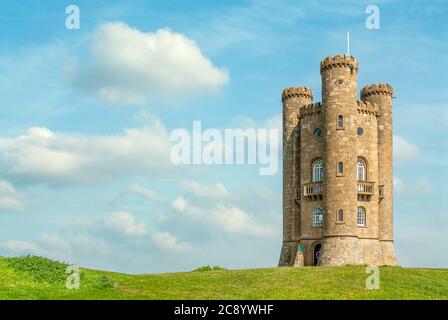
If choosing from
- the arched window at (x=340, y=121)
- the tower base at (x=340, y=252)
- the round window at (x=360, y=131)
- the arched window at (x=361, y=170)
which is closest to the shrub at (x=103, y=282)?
the tower base at (x=340, y=252)

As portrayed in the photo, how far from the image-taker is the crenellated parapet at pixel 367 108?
209 ft

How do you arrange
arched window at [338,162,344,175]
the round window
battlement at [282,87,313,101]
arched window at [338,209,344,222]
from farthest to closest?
battlement at [282,87,313,101], the round window, arched window at [338,162,344,175], arched window at [338,209,344,222]

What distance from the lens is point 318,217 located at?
62.3 meters

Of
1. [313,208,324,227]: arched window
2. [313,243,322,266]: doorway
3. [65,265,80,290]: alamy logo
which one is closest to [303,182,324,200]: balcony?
[313,208,324,227]: arched window

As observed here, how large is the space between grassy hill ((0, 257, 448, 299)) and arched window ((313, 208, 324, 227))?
40.7ft

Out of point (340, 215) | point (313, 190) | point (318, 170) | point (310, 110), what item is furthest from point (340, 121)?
point (340, 215)

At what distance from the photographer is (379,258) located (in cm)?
6212

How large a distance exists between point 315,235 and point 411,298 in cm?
2618

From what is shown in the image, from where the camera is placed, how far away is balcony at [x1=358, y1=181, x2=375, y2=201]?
204 ft

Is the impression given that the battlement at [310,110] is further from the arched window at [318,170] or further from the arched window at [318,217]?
the arched window at [318,217]

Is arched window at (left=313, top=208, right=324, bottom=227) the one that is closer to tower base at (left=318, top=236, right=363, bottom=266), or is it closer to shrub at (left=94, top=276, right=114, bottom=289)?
tower base at (left=318, top=236, right=363, bottom=266)

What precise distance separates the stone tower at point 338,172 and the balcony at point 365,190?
0.09 meters

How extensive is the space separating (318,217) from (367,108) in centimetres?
1171
